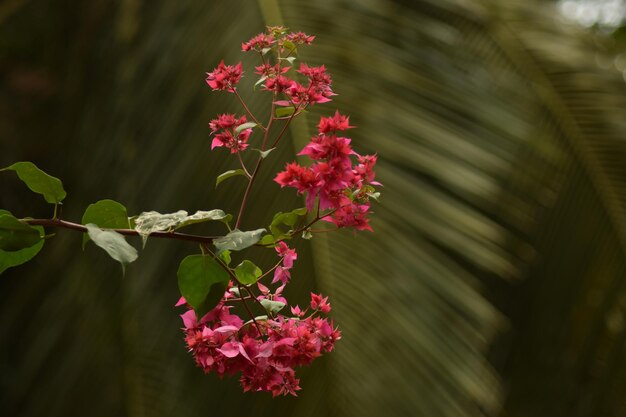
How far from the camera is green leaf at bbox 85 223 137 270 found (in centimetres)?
44

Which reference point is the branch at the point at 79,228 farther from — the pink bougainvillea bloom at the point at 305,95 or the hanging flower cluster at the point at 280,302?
the pink bougainvillea bloom at the point at 305,95

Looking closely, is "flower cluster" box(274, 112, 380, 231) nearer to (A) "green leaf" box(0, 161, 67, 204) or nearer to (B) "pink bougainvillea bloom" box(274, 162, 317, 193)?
(B) "pink bougainvillea bloom" box(274, 162, 317, 193)

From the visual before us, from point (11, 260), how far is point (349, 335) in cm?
34

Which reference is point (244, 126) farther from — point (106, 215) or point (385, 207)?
point (385, 207)

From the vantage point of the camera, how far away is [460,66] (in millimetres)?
887

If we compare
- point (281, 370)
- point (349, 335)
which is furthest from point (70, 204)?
point (281, 370)

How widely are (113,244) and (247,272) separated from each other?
0.11 m

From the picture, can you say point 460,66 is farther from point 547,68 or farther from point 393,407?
point 393,407

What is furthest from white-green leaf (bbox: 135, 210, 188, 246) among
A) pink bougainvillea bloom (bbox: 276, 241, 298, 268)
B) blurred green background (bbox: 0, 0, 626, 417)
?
blurred green background (bbox: 0, 0, 626, 417)

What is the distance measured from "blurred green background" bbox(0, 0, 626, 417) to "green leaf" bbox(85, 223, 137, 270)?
0.34 metres

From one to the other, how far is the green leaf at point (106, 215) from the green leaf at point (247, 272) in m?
0.07

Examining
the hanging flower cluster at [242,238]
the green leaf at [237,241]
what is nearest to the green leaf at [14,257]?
the hanging flower cluster at [242,238]

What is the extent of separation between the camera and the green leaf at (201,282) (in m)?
0.49

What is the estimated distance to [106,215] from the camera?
0.51 metres
